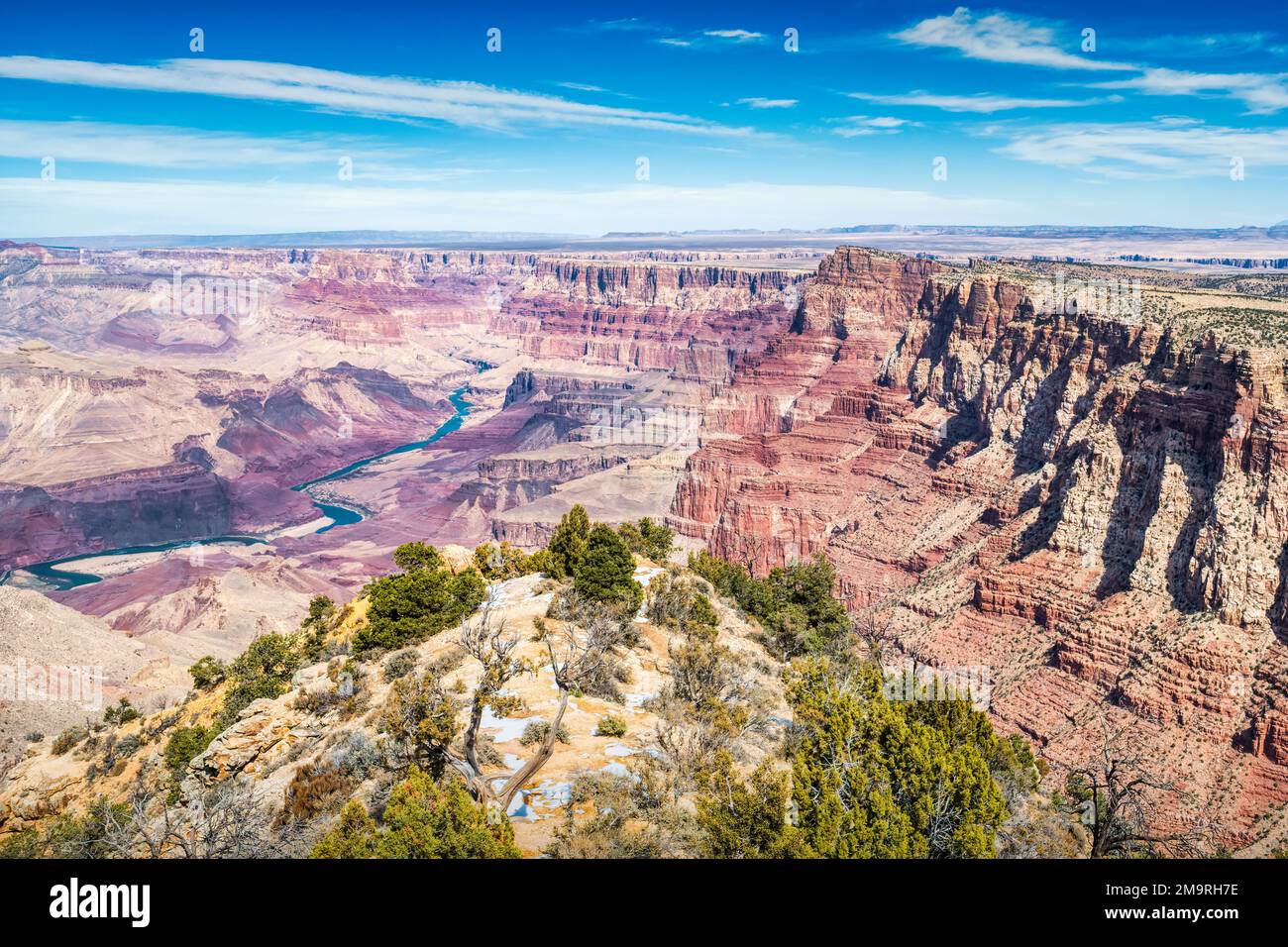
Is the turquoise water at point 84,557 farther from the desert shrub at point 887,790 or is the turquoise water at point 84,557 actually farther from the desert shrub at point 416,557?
the desert shrub at point 887,790

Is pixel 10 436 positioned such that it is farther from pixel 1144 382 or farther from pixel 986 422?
pixel 1144 382

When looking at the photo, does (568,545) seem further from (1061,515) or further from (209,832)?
(1061,515)

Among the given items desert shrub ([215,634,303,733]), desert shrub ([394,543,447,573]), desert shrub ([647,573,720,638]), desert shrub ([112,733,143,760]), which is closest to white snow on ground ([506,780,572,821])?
desert shrub ([647,573,720,638])

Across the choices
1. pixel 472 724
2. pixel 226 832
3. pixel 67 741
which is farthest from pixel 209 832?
pixel 67 741

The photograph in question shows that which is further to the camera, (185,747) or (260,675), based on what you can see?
(260,675)

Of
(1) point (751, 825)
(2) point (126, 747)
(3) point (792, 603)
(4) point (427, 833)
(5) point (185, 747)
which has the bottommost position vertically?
(2) point (126, 747)

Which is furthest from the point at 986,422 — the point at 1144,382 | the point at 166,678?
the point at 166,678

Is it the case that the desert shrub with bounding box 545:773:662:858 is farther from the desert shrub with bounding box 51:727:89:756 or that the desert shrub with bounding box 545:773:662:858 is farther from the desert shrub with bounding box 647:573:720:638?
the desert shrub with bounding box 51:727:89:756
